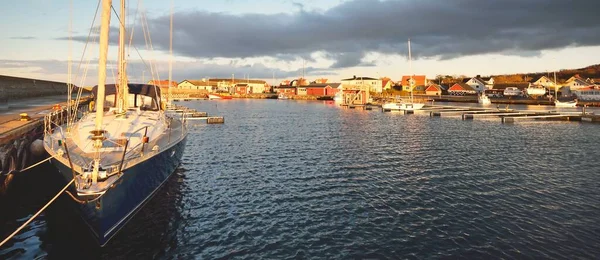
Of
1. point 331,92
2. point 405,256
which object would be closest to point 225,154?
point 405,256

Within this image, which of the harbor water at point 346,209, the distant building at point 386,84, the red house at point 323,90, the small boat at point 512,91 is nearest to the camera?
the harbor water at point 346,209

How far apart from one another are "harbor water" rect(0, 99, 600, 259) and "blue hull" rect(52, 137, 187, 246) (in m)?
0.63

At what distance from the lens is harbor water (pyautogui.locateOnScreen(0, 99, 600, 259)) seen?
1282 cm

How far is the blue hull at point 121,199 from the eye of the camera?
11797 mm

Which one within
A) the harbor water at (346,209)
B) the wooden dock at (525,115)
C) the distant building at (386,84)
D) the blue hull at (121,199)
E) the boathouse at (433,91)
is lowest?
the harbor water at (346,209)

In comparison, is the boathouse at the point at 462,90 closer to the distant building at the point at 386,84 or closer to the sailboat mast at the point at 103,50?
the distant building at the point at 386,84

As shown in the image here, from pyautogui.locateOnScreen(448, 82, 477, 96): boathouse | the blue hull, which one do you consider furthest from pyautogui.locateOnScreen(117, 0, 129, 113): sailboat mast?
pyautogui.locateOnScreen(448, 82, 477, 96): boathouse

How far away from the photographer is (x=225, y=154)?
30438 millimetres

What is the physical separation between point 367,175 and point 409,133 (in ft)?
74.0

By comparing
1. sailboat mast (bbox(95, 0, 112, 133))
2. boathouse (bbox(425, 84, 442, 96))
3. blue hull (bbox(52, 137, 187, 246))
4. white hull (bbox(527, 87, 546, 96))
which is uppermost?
boathouse (bbox(425, 84, 442, 96))

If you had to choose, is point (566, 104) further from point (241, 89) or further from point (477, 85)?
point (241, 89)

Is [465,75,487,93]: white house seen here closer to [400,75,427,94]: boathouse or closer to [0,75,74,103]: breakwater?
[400,75,427,94]: boathouse

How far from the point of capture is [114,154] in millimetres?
14836

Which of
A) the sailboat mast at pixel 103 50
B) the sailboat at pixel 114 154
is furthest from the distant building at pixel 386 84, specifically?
the sailboat mast at pixel 103 50
